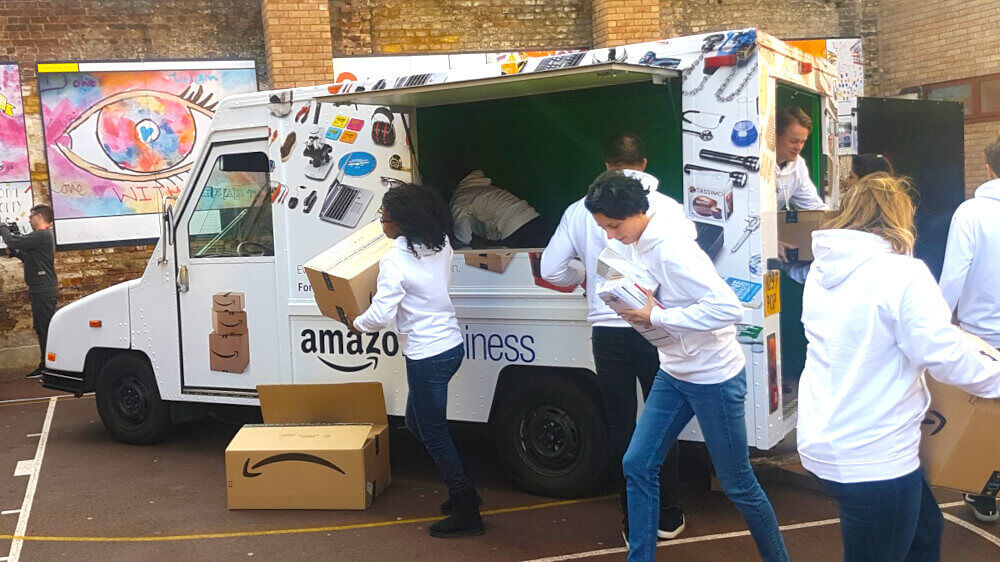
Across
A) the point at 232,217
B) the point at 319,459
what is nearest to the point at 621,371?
the point at 319,459

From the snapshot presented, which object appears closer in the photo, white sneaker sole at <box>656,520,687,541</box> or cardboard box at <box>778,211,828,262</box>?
white sneaker sole at <box>656,520,687,541</box>

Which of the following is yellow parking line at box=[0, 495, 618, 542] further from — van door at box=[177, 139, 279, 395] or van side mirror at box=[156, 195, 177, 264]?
van side mirror at box=[156, 195, 177, 264]

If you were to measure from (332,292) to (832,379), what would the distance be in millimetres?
2922

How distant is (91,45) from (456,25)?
418cm

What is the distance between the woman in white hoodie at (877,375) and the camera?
2674mm

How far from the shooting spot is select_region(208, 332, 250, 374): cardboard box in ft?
20.6

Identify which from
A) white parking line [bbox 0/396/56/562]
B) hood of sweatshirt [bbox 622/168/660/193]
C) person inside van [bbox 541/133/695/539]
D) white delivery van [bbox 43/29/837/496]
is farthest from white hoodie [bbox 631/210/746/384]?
white parking line [bbox 0/396/56/562]

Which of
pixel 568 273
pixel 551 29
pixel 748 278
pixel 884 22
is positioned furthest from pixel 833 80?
pixel 884 22

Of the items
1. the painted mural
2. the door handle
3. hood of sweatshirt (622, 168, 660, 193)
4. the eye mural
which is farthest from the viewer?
the eye mural

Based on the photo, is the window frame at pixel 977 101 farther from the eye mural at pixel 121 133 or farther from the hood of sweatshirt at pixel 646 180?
the hood of sweatshirt at pixel 646 180

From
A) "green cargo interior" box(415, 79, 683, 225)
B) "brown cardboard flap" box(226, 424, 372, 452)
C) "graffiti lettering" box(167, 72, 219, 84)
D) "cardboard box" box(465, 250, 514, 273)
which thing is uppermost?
"graffiti lettering" box(167, 72, 219, 84)

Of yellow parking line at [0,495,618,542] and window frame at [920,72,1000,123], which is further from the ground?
window frame at [920,72,1000,123]

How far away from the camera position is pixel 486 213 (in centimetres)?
617

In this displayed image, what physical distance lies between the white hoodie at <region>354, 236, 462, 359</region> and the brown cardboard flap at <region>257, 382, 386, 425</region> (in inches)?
39.9
